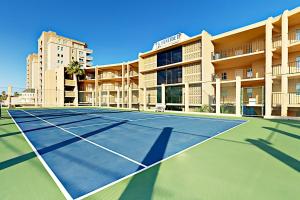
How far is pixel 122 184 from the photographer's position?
324cm

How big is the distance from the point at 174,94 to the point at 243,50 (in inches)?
501

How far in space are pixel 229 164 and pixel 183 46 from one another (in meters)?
26.2

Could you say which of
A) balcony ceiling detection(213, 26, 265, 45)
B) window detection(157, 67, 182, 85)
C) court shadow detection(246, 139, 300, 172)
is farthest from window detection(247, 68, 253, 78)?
court shadow detection(246, 139, 300, 172)

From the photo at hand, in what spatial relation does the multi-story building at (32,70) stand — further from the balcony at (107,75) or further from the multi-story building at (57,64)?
the balcony at (107,75)

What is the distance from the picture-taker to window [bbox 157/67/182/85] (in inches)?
1110

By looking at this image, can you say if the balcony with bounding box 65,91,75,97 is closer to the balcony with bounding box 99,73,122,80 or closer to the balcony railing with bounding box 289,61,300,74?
the balcony with bounding box 99,73,122,80

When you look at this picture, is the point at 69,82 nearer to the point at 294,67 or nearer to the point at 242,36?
the point at 242,36

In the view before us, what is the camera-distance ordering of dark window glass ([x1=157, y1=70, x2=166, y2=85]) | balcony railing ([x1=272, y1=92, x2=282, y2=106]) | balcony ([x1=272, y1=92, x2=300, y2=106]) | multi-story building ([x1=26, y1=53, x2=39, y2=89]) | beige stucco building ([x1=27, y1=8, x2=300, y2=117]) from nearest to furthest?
balcony ([x1=272, y1=92, x2=300, y2=106]) < beige stucco building ([x1=27, y1=8, x2=300, y2=117]) < balcony railing ([x1=272, y1=92, x2=282, y2=106]) < dark window glass ([x1=157, y1=70, x2=166, y2=85]) < multi-story building ([x1=26, y1=53, x2=39, y2=89])

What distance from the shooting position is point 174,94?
27.2 m

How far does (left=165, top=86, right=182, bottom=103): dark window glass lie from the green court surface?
70.3 ft

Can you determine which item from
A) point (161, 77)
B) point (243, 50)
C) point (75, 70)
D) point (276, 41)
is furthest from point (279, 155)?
point (75, 70)

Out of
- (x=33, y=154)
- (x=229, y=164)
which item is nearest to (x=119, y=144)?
(x=33, y=154)

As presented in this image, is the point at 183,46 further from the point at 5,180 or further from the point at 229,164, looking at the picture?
the point at 5,180

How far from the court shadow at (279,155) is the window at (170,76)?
22325 millimetres
